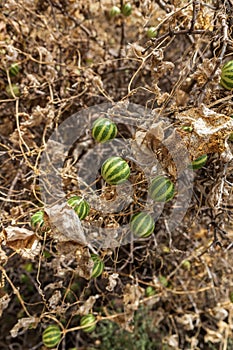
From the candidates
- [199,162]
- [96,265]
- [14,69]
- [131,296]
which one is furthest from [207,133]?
[14,69]

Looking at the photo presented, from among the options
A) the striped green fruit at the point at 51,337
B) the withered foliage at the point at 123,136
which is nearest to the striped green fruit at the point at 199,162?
the withered foliage at the point at 123,136

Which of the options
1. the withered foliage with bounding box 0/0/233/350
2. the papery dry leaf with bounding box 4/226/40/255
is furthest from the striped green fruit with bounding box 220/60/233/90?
the papery dry leaf with bounding box 4/226/40/255

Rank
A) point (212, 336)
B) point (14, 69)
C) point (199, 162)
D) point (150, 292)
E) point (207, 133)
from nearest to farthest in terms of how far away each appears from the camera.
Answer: point (207, 133) → point (199, 162) → point (14, 69) → point (150, 292) → point (212, 336)

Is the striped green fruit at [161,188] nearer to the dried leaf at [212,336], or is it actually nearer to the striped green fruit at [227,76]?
the striped green fruit at [227,76]

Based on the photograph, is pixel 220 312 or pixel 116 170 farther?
pixel 220 312

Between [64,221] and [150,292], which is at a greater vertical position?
[64,221]

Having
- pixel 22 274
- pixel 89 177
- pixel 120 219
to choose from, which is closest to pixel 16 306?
pixel 22 274

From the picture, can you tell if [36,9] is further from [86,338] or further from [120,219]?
[86,338]

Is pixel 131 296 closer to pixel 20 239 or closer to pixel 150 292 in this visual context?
pixel 150 292
